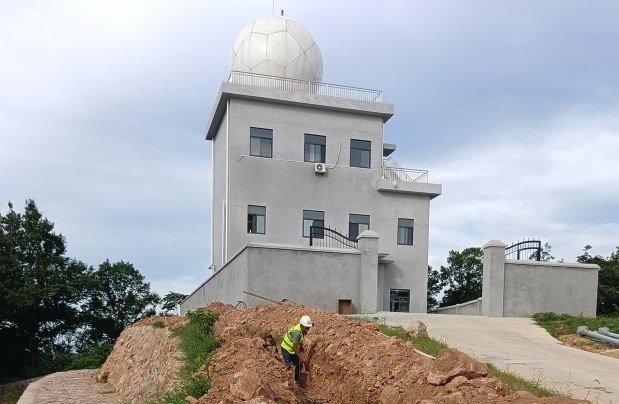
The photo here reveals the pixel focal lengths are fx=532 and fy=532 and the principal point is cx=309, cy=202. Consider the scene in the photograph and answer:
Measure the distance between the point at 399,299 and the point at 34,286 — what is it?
1994 centimetres

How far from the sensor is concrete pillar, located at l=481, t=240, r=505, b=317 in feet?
56.6

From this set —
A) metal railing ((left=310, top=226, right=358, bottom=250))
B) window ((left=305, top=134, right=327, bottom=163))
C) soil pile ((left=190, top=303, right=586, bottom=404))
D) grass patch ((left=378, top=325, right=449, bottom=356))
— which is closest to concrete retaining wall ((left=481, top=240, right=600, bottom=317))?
metal railing ((left=310, top=226, right=358, bottom=250))

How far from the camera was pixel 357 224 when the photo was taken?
23891 mm

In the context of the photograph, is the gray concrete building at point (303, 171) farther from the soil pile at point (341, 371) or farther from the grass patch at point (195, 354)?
the soil pile at point (341, 371)

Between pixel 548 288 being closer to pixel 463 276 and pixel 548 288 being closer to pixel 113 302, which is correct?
pixel 463 276

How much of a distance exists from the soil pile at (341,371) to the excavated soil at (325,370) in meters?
0.01

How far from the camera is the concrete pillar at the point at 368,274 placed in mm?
16844

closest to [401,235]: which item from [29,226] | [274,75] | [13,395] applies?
[274,75]

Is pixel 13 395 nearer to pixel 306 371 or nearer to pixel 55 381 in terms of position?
pixel 55 381

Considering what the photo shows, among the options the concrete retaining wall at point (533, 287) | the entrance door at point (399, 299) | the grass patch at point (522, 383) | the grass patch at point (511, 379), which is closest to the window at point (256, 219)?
the entrance door at point (399, 299)

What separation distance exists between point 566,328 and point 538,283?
3.34 m

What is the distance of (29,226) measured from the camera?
3219 centimetres

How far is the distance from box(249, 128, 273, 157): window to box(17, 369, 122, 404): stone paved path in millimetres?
10831

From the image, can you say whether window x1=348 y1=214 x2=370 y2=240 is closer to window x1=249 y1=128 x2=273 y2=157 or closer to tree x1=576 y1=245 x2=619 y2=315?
window x1=249 y1=128 x2=273 y2=157
